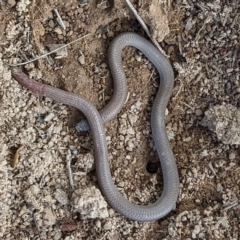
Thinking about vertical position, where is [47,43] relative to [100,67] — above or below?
above

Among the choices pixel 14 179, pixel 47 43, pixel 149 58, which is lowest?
pixel 14 179

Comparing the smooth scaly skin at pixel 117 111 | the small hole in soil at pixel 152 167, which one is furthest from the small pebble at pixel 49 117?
the small hole in soil at pixel 152 167

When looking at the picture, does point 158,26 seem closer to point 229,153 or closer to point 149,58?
point 149,58

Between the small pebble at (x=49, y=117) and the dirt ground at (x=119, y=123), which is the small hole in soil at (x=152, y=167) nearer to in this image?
the dirt ground at (x=119, y=123)

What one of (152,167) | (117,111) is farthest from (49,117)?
(152,167)

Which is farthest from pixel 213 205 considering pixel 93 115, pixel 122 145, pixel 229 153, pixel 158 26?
pixel 158 26

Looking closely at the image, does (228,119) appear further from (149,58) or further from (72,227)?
(72,227)

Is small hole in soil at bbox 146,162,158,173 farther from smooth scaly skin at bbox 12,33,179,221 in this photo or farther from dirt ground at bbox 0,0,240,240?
smooth scaly skin at bbox 12,33,179,221

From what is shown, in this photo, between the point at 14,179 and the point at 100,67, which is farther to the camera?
the point at 100,67
